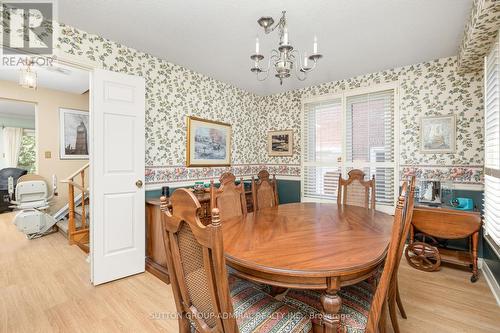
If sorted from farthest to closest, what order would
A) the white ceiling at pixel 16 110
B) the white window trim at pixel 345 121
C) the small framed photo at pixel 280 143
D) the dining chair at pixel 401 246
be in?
the white ceiling at pixel 16 110
the small framed photo at pixel 280 143
the white window trim at pixel 345 121
the dining chair at pixel 401 246

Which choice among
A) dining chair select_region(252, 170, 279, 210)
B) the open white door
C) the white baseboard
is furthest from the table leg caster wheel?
the open white door

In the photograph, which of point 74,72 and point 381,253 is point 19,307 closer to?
point 381,253

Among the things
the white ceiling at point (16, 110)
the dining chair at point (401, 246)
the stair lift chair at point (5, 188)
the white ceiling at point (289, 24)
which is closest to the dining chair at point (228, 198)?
the dining chair at point (401, 246)

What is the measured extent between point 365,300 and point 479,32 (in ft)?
7.76

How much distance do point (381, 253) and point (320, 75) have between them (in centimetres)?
292

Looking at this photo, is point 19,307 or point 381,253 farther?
point 19,307

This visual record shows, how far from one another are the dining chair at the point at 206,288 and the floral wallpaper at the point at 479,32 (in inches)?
93.5

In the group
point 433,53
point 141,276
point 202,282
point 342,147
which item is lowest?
point 141,276

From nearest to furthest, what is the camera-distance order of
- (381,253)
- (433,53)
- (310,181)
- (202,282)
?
1. (202,282)
2. (381,253)
3. (433,53)
4. (310,181)

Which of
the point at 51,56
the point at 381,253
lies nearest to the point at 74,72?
the point at 51,56

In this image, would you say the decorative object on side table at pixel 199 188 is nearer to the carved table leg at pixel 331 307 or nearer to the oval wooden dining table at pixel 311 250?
the oval wooden dining table at pixel 311 250

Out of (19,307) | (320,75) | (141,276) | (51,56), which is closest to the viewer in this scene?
(19,307)

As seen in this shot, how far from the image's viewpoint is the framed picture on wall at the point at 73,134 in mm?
4672

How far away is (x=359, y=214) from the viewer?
2.16 metres
